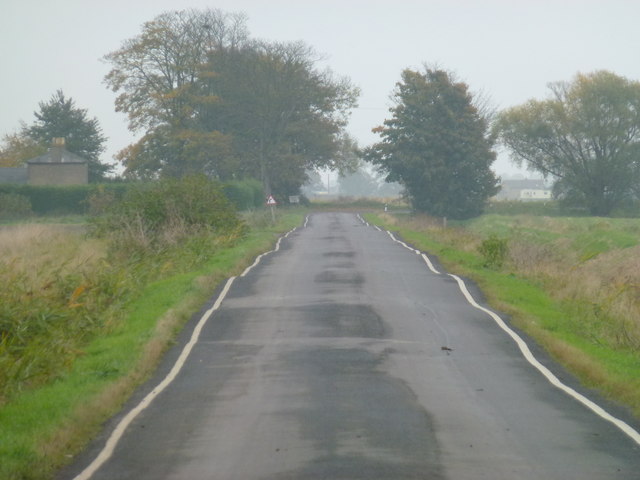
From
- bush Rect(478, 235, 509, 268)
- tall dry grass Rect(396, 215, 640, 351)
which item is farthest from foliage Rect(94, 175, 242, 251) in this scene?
bush Rect(478, 235, 509, 268)

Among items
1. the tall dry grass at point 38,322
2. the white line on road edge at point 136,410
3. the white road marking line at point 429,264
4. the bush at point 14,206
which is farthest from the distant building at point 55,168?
the white line on road edge at point 136,410

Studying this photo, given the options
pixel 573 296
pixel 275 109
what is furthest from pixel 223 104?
pixel 573 296

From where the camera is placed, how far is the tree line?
74438 millimetres

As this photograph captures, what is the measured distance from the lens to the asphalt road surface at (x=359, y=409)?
855 centimetres

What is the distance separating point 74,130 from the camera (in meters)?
85.3

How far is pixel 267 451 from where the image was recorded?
8.98 metres

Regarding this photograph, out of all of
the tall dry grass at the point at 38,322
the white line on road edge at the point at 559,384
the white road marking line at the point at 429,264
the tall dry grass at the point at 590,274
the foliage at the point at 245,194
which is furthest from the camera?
the foliage at the point at 245,194

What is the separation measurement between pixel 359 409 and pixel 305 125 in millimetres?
76544

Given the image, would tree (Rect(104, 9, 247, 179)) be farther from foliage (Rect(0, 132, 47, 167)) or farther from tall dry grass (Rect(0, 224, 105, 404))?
tall dry grass (Rect(0, 224, 105, 404))

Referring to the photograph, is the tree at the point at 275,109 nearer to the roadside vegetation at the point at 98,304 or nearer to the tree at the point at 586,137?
the tree at the point at 586,137

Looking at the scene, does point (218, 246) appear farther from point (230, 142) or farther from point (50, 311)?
point (230, 142)

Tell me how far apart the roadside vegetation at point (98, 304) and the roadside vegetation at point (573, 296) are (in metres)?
6.45

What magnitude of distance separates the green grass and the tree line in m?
54.3

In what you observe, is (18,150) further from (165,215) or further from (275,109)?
(165,215)
